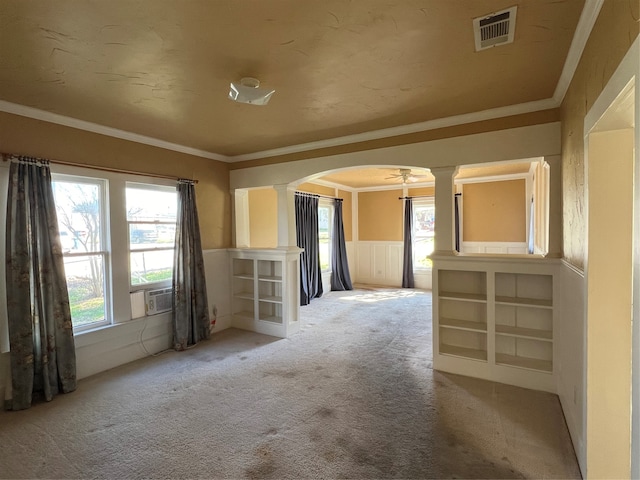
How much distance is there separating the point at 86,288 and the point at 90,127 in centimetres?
159

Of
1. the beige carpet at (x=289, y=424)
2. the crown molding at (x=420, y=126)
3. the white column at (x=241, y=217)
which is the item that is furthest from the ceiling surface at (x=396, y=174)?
the beige carpet at (x=289, y=424)

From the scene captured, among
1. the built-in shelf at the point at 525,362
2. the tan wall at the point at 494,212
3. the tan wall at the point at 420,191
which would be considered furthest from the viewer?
the tan wall at the point at 420,191

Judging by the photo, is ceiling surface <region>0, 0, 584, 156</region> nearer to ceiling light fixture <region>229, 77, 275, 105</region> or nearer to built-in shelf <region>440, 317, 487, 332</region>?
ceiling light fixture <region>229, 77, 275, 105</region>

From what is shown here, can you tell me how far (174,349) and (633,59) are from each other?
4383 millimetres

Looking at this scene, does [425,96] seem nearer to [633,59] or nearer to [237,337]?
[633,59]

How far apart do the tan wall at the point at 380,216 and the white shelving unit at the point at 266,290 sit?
404 cm

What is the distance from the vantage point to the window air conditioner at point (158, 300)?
375 centimetres

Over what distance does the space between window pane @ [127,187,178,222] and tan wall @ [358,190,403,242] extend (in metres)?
5.14

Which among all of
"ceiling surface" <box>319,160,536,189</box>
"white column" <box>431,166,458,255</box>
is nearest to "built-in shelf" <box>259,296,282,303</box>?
"white column" <box>431,166,458,255</box>

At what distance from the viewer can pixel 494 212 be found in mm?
6672

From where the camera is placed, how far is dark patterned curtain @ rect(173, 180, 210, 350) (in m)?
3.89

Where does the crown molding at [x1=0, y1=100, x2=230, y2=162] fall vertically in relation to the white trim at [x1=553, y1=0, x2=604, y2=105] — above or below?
above

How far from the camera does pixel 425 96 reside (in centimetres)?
260

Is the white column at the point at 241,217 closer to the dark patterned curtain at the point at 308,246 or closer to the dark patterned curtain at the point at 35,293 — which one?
the dark patterned curtain at the point at 308,246
